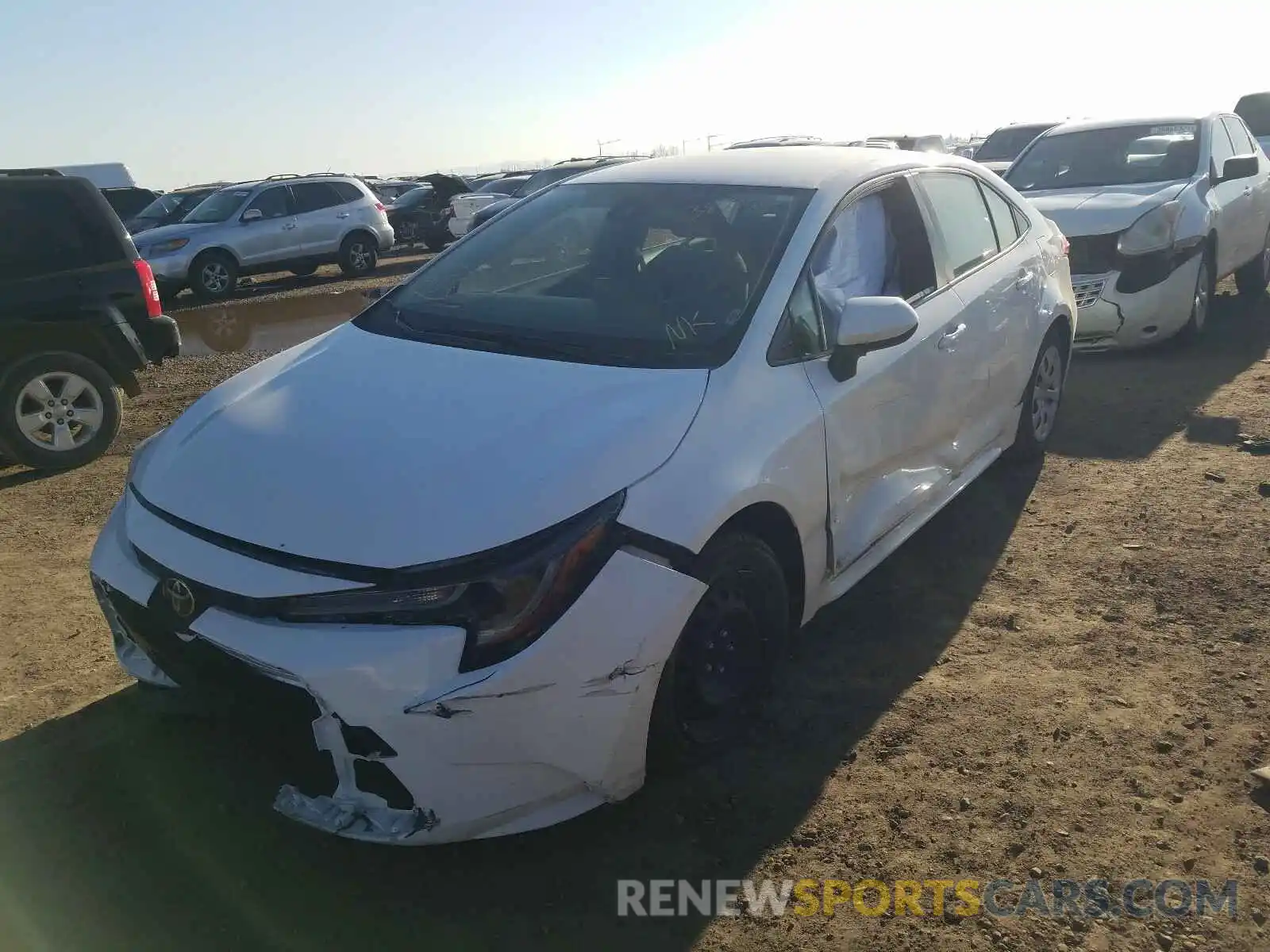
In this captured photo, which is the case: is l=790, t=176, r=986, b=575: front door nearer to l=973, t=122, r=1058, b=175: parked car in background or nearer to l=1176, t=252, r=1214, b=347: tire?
l=1176, t=252, r=1214, b=347: tire

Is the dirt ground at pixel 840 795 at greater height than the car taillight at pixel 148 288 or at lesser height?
lesser

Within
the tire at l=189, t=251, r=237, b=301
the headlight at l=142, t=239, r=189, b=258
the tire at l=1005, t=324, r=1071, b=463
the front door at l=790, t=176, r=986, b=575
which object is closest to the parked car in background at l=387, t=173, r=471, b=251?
the tire at l=189, t=251, r=237, b=301

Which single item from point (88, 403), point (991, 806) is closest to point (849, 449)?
point (991, 806)

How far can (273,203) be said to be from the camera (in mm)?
16156

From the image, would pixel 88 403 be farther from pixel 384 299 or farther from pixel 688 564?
pixel 688 564

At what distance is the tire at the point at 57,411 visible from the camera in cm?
608

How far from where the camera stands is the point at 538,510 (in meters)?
2.43

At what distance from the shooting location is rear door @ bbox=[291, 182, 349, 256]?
54.2ft

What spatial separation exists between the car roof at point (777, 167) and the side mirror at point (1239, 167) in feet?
16.2

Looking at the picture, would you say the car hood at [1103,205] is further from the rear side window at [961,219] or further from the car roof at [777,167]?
the car roof at [777,167]

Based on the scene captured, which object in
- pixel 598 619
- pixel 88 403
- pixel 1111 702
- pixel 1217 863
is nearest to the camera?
pixel 598 619

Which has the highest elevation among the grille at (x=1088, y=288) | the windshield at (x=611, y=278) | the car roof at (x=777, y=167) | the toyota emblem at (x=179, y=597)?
the car roof at (x=777, y=167)

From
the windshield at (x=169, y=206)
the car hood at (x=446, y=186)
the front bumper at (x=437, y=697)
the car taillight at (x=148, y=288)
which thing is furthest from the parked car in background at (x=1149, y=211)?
the car hood at (x=446, y=186)

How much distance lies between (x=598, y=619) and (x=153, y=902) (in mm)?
1340
